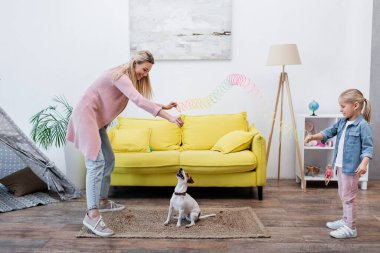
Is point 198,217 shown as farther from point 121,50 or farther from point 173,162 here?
point 121,50

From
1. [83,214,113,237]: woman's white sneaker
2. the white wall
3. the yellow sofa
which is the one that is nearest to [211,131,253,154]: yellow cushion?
the yellow sofa

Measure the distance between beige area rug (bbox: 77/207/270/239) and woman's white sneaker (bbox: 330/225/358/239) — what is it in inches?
16.7

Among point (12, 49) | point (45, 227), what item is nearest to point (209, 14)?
point (12, 49)

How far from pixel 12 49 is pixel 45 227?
2.33 meters

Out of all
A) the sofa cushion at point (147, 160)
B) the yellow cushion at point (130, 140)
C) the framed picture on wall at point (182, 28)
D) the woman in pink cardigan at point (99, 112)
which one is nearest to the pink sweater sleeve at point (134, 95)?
the woman in pink cardigan at point (99, 112)

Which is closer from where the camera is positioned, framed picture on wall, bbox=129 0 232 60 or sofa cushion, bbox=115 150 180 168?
sofa cushion, bbox=115 150 180 168

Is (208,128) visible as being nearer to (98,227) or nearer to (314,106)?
(314,106)

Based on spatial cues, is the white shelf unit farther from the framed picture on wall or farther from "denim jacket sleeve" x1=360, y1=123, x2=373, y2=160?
"denim jacket sleeve" x1=360, y1=123, x2=373, y2=160

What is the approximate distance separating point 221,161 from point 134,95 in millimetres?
1168

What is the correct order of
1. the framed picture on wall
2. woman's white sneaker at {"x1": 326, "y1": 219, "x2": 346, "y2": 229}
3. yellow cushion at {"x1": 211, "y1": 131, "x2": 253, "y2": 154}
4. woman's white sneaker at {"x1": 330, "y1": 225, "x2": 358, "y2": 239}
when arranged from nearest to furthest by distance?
woman's white sneaker at {"x1": 330, "y1": 225, "x2": 358, "y2": 239} → woman's white sneaker at {"x1": 326, "y1": 219, "x2": 346, "y2": 229} → yellow cushion at {"x1": 211, "y1": 131, "x2": 253, "y2": 154} → the framed picture on wall

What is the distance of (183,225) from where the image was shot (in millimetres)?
2752

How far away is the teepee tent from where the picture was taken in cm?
338

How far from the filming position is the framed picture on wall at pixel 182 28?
417 centimetres

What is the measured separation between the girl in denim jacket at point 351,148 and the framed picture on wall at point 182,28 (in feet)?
6.39
